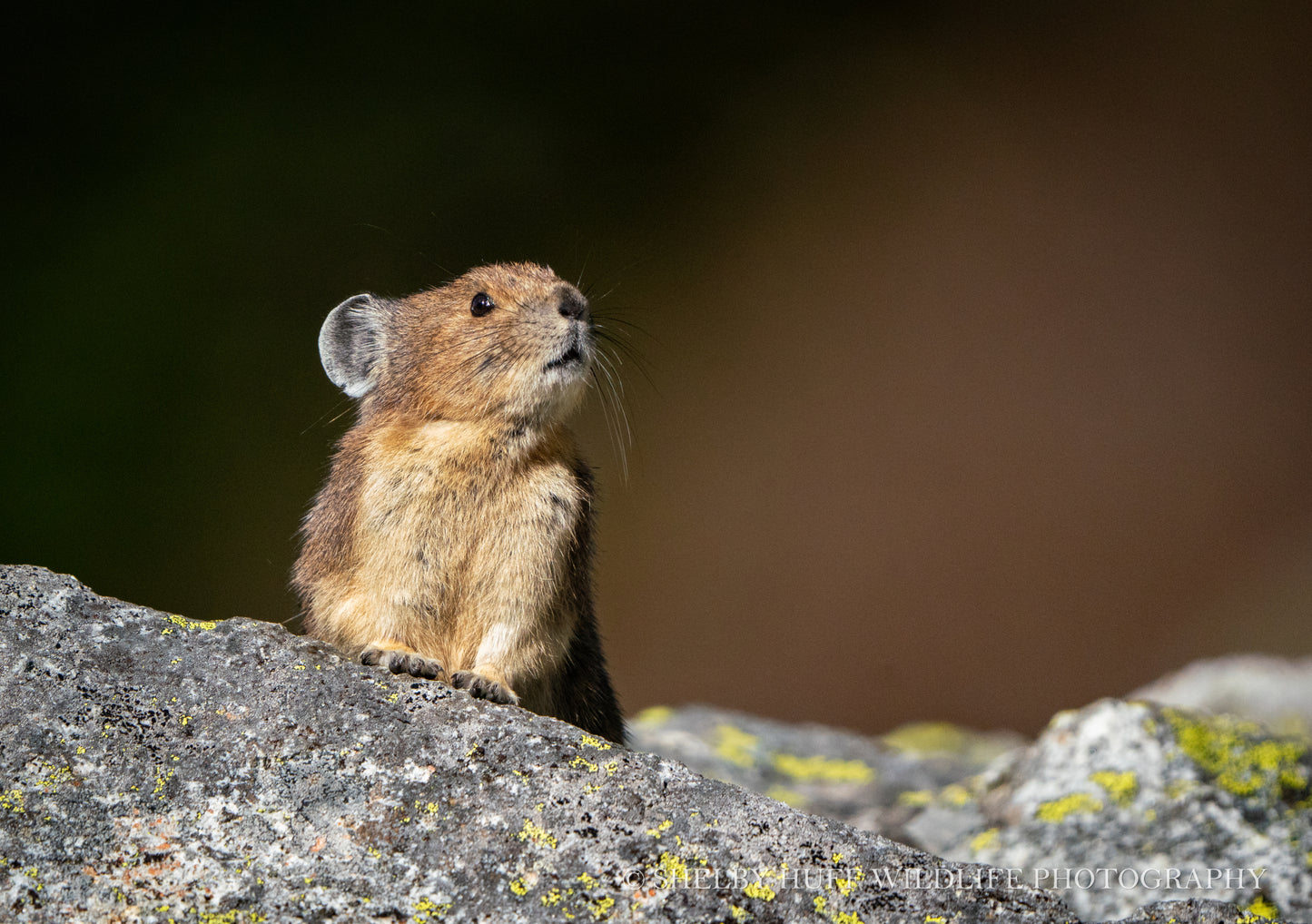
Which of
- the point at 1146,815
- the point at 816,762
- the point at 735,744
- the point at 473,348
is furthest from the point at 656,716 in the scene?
the point at 473,348

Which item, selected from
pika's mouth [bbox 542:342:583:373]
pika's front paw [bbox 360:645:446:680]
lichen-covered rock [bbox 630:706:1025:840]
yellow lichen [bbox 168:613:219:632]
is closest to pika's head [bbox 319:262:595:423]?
pika's mouth [bbox 542:342:583:373]

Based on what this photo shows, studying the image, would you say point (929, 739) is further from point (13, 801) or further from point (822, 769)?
point (13, 801)

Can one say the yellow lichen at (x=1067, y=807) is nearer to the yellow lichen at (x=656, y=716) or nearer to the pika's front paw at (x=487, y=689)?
the pika's front paw at (x=487, y=689)

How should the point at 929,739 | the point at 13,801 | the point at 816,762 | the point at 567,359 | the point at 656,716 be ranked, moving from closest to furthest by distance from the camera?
the point at 13,801, the point at 567,359, the point at 816,762, the point at 656,716, the point at 929,739

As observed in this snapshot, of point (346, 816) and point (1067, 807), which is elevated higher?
point (1067, 807)

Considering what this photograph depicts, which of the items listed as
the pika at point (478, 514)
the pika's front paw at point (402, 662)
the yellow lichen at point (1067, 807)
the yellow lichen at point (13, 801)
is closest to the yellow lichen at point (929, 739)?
the yellow lichen at point (1067, 807)

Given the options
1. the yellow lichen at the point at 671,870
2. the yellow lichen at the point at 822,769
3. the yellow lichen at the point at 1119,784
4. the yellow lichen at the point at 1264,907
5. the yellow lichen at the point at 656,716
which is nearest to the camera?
the yellow lichen at the point at 671,870
